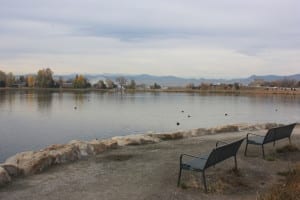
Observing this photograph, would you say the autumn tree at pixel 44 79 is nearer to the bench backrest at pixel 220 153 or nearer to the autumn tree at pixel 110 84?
the autumn tree at pixel 110 84

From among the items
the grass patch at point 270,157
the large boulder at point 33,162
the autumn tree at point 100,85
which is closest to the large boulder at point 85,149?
the large boulder at point 33,162

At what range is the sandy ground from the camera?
25.9 feet

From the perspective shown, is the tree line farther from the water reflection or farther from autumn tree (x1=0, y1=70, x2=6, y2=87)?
the water reflection

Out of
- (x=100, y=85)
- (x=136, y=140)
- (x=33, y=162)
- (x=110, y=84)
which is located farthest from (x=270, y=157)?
(x=110, y=84)

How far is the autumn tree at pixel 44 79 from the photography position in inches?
6348

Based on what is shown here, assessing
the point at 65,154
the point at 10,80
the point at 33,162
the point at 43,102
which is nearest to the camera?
the point at 33,162

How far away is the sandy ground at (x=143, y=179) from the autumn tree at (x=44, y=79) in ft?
510

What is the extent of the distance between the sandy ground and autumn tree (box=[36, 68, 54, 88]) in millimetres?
155528

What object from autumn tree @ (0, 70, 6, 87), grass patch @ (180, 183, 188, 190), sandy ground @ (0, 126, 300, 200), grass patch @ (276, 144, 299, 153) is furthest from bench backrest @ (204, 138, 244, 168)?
autumn tree @ (0, 70, 6, 87)

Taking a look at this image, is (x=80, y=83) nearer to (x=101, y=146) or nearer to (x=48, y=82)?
(x=48, y=82)

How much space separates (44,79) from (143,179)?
15887 centimetres

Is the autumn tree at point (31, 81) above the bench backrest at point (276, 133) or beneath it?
above

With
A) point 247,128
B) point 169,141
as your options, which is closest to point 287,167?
point 169,141

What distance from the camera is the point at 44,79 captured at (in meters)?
161
